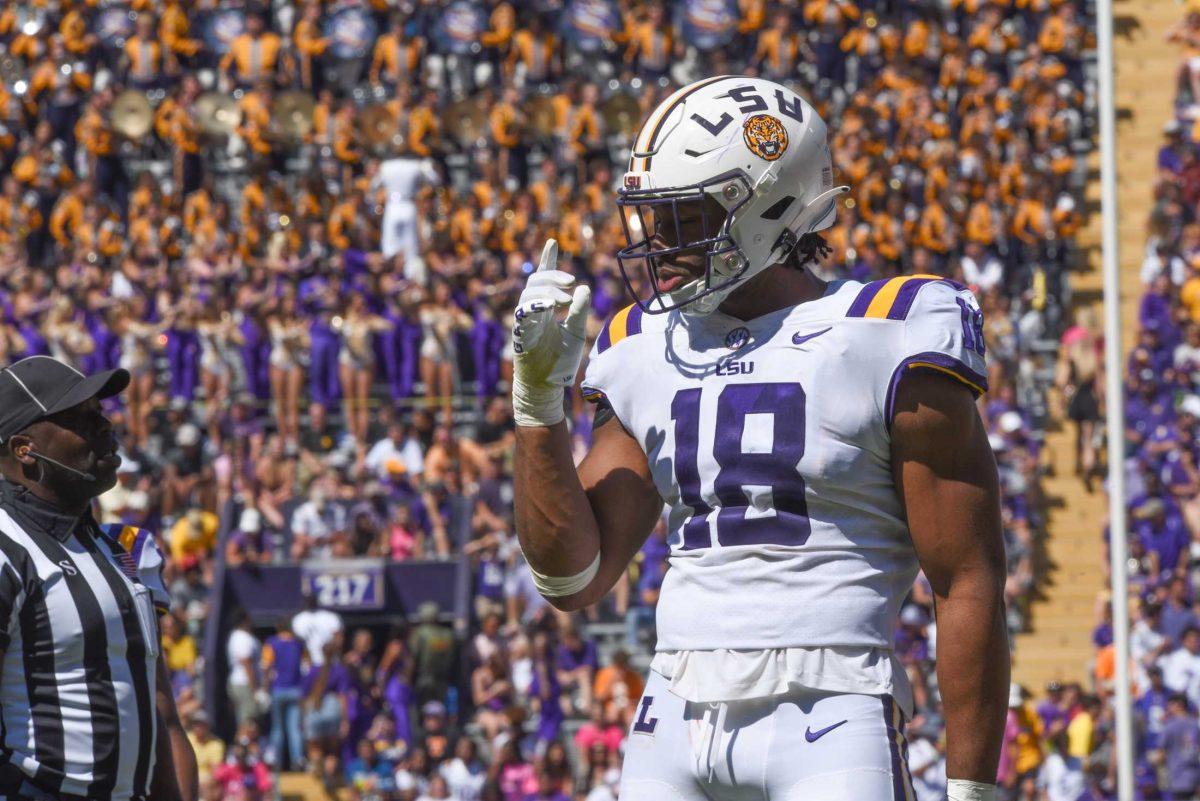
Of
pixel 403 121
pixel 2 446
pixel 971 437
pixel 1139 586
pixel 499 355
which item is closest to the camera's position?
pixel 971 437

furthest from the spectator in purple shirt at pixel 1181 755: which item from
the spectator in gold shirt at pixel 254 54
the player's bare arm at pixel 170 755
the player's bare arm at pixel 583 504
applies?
the spectator in gold shirt at pixel 254 54

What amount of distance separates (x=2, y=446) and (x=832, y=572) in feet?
6.20

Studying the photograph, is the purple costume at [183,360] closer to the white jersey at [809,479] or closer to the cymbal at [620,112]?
the cymbal at [620,112]

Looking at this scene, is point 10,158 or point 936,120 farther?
point 10,158

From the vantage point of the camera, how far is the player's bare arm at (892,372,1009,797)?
10.6 feet

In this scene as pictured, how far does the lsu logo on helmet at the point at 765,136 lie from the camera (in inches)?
136

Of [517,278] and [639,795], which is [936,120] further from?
[639,795]

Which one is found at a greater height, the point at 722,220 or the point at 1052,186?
the point at 1052,186

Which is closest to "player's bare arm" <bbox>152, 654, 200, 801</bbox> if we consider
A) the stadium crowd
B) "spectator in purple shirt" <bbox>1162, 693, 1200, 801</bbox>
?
the stadium crowd

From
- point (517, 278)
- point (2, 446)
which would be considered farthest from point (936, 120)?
point (2, 446)

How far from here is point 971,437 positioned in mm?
3283

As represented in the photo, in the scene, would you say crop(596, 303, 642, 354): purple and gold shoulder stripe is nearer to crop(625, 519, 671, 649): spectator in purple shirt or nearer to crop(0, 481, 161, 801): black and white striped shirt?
crop(0, 481, 161, 801): black and white striped shirt

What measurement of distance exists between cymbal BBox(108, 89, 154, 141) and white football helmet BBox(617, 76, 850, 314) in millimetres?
18410

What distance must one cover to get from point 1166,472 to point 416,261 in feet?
22.9
